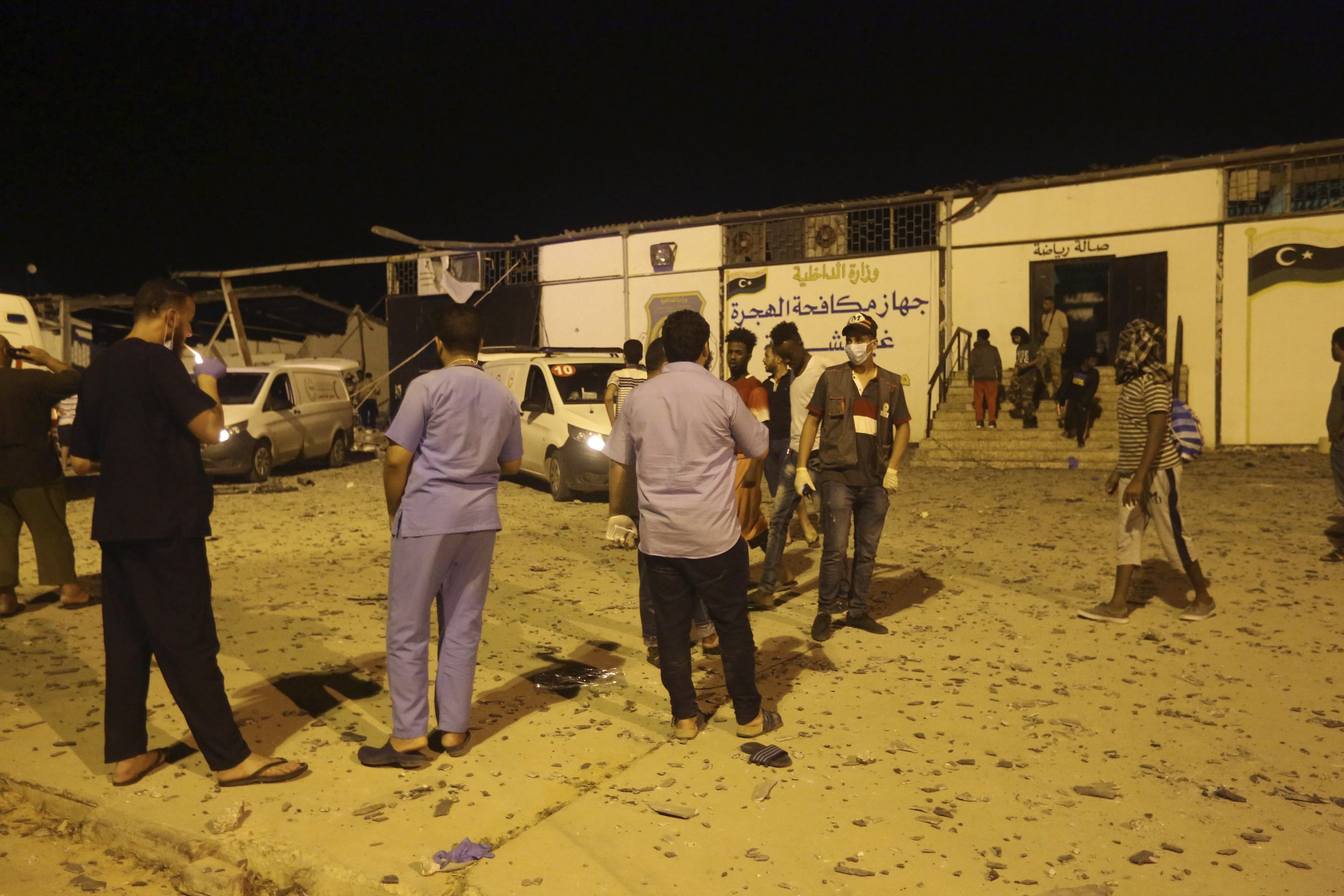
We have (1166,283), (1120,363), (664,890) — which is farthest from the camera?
(1166,283)

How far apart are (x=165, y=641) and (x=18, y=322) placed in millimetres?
9193

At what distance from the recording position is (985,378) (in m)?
16.2

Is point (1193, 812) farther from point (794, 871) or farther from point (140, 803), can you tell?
point (140, 803)

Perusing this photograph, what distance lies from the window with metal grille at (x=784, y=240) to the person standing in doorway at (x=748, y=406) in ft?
44.9

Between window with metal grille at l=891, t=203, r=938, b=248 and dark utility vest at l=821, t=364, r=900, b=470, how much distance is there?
1374 centimetres

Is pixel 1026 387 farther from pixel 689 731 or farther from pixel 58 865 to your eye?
pixel 58 865

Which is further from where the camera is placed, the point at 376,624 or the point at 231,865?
the point at 376,624

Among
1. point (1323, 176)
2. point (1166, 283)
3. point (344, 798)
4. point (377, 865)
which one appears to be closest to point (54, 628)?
point (344, 798)

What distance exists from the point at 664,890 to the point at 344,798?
4.63ft

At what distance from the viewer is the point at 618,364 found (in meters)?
13.5

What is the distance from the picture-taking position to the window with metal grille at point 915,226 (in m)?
19.0

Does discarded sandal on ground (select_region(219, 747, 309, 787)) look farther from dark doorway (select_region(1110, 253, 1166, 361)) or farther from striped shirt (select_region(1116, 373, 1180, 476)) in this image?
dark doorway (select_region(1110, 253, 1166, 361))

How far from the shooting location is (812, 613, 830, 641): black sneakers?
20.1 feet

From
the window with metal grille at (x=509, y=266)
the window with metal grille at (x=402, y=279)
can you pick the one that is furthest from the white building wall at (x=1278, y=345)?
the window with metal grille at (x=402, y=279)
